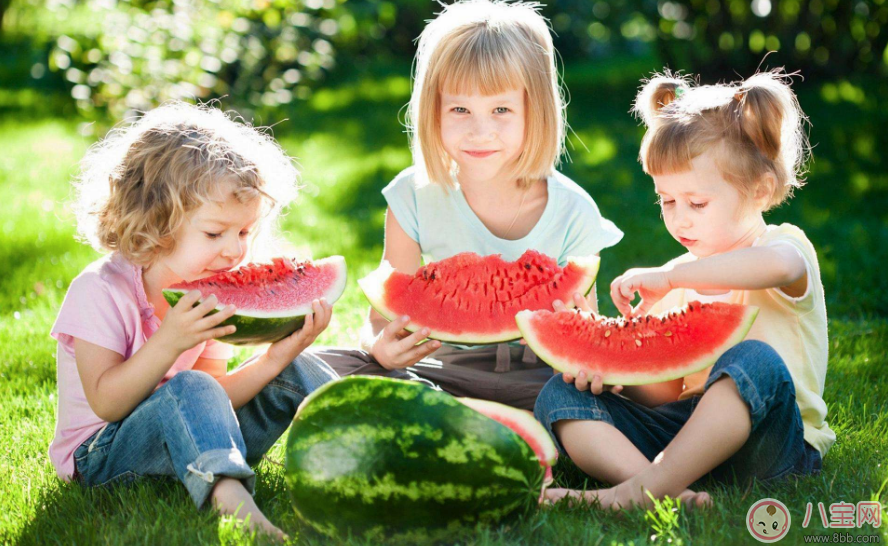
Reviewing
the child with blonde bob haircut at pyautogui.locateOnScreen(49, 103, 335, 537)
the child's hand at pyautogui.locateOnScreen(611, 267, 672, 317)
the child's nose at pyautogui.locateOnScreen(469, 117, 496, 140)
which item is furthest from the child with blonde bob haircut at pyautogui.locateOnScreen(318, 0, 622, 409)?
the child's hand at pyautogui.locateOnScreen(611, 267, 672, 317)

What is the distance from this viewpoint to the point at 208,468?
253 cm

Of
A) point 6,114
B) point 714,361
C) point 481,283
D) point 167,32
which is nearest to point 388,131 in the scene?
point 167,32

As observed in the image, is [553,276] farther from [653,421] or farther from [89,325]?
[89,325]

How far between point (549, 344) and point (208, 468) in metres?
1.09

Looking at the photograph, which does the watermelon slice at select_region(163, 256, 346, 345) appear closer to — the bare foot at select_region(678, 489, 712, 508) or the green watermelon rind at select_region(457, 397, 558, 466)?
the green watermelon rind at select_region(457, 397, 558, 466)

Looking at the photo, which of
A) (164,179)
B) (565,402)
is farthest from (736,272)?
(164,179)

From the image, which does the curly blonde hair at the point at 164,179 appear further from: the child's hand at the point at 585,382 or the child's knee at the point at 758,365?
the child's knee at the point at 758,365

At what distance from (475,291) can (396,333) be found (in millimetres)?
312

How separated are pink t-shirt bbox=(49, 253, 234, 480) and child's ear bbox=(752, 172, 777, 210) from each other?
80.0 inches

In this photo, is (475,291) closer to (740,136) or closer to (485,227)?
(485,227)

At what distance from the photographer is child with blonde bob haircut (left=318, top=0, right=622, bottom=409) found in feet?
11.1

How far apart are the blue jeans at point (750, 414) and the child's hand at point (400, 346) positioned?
45 centimetres

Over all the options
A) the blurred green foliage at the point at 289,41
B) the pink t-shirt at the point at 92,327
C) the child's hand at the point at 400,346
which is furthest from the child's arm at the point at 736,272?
the blurred green foliage at the point at 289,41

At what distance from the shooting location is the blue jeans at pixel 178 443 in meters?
2.55
